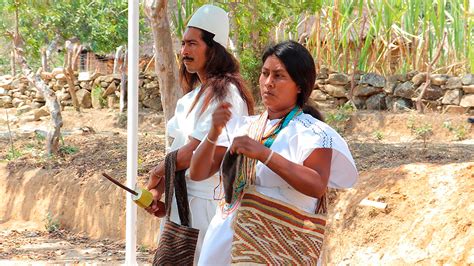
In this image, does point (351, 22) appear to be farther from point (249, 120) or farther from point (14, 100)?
point (249, 120)

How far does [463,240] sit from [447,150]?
9.29ft

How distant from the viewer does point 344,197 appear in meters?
6.75

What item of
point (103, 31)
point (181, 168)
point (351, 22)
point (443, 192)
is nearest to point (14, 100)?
point (103, 31)

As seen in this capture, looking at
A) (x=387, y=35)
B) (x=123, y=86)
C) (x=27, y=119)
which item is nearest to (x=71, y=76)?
(x=27, y=119)

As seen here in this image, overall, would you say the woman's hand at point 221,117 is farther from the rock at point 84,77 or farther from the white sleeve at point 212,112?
the rock at point 84,77

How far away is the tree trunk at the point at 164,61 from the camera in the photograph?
6910 mm

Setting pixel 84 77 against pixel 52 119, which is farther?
pixel 84 77

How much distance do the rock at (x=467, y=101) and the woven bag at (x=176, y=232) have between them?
8936 millimetres

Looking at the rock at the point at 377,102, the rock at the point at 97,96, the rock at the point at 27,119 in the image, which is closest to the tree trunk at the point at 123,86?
the rock at the point at 97,96

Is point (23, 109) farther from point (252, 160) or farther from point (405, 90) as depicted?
point (252, 160)

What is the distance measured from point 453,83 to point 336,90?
1917 millimetres

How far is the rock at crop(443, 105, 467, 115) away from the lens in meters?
11.3

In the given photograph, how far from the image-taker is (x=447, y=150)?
8172mm

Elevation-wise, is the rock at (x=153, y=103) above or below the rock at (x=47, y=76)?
below
